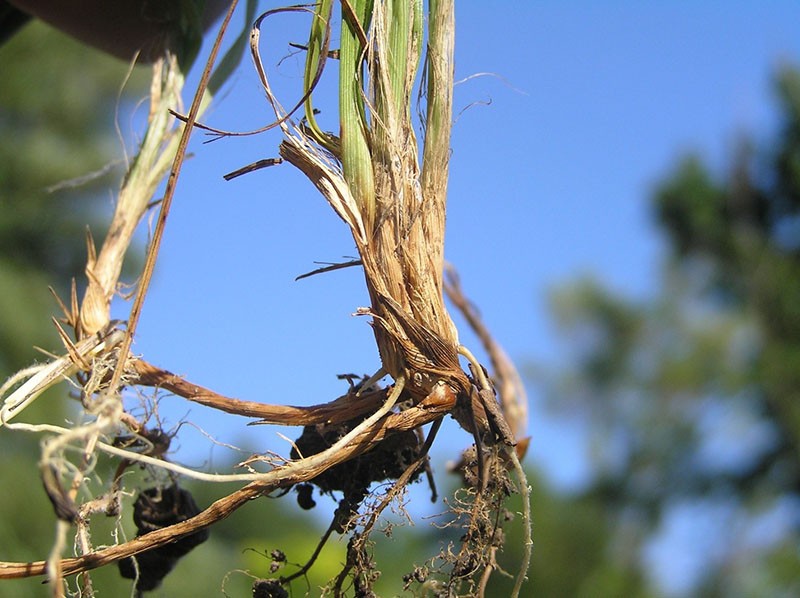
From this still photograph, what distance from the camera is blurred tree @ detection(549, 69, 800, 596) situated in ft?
22.5

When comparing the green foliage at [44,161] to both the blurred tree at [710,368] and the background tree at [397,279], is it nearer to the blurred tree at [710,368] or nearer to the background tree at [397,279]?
the background tree at [397,279]

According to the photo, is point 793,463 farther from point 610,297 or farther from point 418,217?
point 418,217

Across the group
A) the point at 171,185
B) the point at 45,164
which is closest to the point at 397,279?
the point at 171,185

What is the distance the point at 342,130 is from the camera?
0.49 m

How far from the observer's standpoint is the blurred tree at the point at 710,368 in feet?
22.5

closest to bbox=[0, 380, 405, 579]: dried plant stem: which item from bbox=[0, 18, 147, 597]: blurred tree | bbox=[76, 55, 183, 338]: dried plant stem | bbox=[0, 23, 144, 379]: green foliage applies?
bbox=[76, 55, 183, 338]: dried plant stem

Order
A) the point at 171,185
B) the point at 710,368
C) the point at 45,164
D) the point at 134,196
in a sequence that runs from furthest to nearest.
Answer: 1. the point at 710,368
2. the point at 45,164
3. the point at 134,196
4. the point at 171,185

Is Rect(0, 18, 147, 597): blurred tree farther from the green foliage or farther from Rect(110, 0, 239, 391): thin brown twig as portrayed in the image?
Rect(110, 0, 239, 391): thin brown twig

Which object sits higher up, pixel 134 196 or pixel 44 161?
pixel 44 161

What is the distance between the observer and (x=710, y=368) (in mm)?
8117

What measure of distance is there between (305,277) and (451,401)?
0.13 meters

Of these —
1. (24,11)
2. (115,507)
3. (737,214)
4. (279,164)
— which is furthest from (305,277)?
(737,214)

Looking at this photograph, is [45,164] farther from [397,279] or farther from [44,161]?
[397,279]

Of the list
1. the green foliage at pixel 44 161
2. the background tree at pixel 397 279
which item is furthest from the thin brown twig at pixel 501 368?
the green foliage at pixel 44 161
